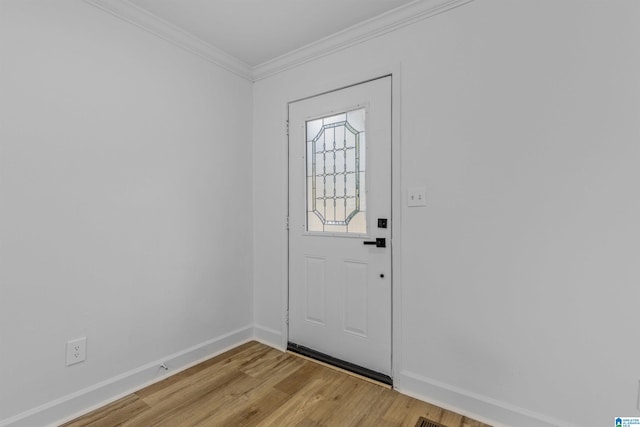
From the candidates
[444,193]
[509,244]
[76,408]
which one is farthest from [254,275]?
[509,244]

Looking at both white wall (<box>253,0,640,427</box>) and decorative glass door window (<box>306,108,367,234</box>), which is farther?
decorative glass door window (<box>306,108,367,234</box>)

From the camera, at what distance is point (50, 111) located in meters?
1.70

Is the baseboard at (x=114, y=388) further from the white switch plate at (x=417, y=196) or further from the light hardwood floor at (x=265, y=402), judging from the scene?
the white switch plate at (x=417, y=196)

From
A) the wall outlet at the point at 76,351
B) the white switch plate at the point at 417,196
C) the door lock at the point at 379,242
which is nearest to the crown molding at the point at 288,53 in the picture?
the white switch plate at the point at 417,196

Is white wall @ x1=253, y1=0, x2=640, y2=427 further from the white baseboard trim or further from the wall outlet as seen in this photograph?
the wall outlet

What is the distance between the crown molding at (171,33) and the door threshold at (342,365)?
255 cm

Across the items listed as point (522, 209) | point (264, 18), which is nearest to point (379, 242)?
point (522, 209)

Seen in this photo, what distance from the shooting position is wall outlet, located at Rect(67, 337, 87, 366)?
176 centimetres

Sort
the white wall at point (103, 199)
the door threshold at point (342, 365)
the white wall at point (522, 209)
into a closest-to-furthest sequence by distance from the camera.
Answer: the white wall at point (522, 209), the white wall at point (103, 199), the door threshold at point (342, 365)

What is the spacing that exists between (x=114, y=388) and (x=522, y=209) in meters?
2.74

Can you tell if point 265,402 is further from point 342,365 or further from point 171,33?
point 171,33

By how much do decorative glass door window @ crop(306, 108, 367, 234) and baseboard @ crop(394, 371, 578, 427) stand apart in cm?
109

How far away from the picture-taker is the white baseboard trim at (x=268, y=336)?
2705 mm

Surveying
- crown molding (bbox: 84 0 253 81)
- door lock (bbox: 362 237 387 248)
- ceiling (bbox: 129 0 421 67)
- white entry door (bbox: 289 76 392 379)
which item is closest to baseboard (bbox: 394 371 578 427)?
white entry door (bbox: 289 76 392 379)
